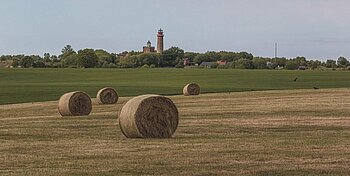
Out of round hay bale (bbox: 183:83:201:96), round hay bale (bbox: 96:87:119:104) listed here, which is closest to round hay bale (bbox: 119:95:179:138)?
round hay bale (bbox: 96:87:119:104)

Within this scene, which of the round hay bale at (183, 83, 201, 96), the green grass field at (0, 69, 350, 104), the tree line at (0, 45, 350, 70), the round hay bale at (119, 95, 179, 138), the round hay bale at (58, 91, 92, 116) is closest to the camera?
the round hay bale at (119, 95, 179, 138)

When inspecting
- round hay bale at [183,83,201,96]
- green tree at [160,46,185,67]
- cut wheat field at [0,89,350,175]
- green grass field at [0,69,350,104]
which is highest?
green tree at [160,46,185,67]

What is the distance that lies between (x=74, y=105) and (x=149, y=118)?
39.8ft

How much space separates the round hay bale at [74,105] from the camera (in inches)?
1220

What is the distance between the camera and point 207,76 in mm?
93625

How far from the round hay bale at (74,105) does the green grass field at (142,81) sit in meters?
20.9

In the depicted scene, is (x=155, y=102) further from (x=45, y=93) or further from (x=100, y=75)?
(x=100, y=75)

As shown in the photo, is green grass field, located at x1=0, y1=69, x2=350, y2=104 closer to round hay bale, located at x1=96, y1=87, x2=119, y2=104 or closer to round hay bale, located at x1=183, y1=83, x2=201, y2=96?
round hay bale, located at x1=183, y1=83, x2=201, y2=96

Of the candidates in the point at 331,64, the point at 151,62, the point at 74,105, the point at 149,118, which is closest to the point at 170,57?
the point at 151,62

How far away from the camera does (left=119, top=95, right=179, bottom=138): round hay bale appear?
19578mm

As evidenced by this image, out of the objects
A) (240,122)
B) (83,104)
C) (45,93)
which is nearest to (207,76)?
(45,93)

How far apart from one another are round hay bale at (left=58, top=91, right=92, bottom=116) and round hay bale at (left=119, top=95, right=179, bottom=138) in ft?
36.7

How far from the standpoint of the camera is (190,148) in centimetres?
1731

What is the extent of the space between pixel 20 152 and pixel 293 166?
20.9 feet
